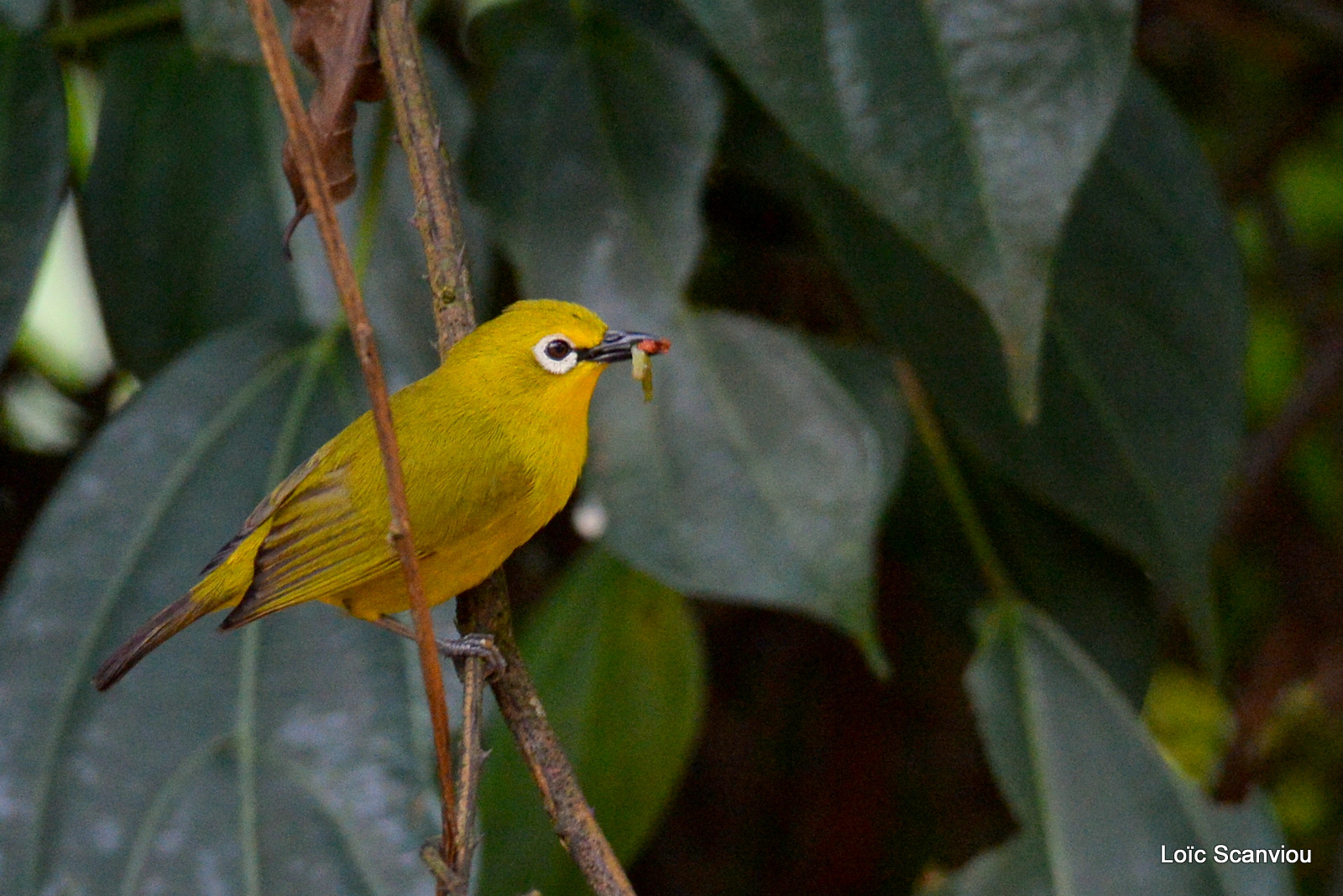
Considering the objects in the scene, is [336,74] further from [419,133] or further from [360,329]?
[360,329]

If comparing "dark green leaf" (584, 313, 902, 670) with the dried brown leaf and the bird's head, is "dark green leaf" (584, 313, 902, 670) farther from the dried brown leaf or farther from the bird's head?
the dried brown leaf

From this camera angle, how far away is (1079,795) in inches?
70.5

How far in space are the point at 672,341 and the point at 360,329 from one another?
848 millimetres

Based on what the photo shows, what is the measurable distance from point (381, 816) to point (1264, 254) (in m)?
2.47

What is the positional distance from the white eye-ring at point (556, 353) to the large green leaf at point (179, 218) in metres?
0.59

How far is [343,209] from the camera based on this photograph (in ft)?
6.33

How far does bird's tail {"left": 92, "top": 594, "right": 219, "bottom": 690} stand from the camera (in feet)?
4.45

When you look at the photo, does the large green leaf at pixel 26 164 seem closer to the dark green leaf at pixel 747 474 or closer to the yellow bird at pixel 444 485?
the yellow bird at pixel 444 485

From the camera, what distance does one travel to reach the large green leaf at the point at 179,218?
6.40ft

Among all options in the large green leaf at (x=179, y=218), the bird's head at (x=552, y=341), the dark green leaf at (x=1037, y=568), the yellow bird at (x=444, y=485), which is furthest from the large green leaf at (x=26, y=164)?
the dark green leaf at (x=1037, y=568)

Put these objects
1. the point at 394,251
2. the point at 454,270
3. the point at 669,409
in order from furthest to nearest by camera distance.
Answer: the point at 394,251 → the point at 669,409 → the point at 454,270

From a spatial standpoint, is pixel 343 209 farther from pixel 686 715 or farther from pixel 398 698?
pixel 686 715

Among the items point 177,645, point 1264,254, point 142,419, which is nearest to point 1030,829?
point 177,645

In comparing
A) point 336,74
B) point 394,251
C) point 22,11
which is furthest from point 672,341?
point 22,11
